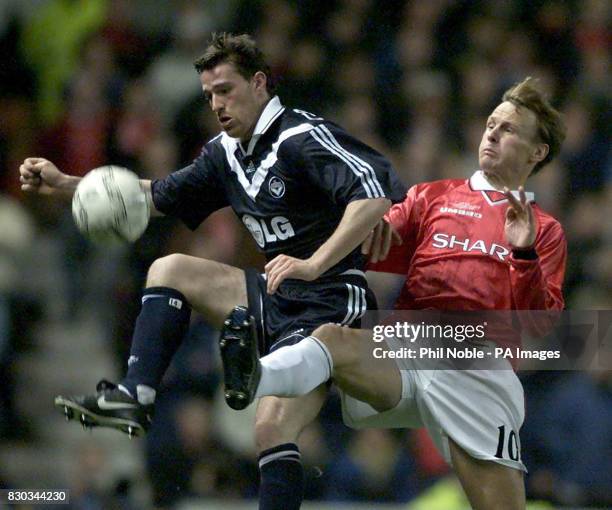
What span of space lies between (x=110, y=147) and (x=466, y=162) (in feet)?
6.71

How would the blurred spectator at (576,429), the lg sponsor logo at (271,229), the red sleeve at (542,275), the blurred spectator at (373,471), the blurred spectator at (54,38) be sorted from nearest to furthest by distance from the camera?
1. the red sleeve at (542,275)
2. the lg sponsor logo at (271,229)
3. the blurred spectator at (576,429)
4. the blurred spectator at (373,471)
5. the blurred spectator at (54,38)

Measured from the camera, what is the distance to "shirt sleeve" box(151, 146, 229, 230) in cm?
531

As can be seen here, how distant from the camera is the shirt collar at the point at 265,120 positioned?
5.08 m

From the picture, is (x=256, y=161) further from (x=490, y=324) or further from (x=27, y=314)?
(x=27, y=314)

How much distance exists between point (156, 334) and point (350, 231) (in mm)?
765

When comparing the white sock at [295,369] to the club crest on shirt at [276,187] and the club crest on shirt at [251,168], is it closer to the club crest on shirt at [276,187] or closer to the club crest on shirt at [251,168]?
the club crest on shirt at [276,187]

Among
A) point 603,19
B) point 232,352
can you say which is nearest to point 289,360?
point 232,352

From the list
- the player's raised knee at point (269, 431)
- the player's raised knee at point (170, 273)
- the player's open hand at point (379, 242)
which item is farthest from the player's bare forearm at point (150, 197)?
the player's raised knee at point (269, 431)

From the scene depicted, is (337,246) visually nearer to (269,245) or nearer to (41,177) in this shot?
(269,245)

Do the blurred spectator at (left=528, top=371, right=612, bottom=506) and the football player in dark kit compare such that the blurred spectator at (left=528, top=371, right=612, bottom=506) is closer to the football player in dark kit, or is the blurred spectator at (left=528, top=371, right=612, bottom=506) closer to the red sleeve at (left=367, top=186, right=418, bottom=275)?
the red sleeve at (left=367, top=186, right=418, bottom=275)

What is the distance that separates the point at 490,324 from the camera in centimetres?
526

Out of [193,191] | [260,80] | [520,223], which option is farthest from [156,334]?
[520,223]

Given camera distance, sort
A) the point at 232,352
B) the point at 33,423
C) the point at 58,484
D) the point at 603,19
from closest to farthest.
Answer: the point at 232,352 < the point at 58,484 < the point at 33,423 < the point at 603,19

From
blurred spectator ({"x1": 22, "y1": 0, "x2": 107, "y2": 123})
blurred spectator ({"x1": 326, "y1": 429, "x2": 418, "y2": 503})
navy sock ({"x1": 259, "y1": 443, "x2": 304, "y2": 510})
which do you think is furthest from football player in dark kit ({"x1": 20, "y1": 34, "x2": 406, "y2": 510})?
blurred spectator ({"x1": 22, "y1": 0, "x2": 107, "y2": 123})
